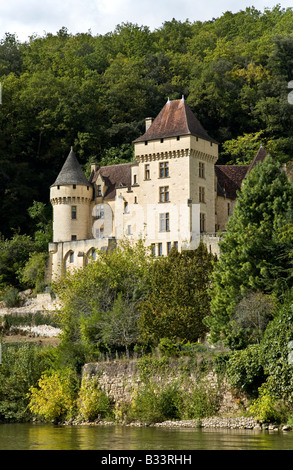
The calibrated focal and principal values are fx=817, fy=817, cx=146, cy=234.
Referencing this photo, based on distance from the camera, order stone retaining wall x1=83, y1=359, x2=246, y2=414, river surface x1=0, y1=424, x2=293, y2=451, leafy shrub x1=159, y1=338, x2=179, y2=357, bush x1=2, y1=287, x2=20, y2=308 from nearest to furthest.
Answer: river surface x1=0, y1=424, x2=293, y2=451, stone retaining wall x1=83, y1=359, x2=246, y2=414, leafy shrub x1=159, y1=338, x2=179, y2=357, bush x1=2, y1=287, x2=20, y2=308

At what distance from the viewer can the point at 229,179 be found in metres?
64.8

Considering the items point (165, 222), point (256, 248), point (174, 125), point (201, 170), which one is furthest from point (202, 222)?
point (256, 248)

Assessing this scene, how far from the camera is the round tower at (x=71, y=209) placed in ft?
217

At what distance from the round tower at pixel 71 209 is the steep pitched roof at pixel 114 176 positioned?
5.76 ft

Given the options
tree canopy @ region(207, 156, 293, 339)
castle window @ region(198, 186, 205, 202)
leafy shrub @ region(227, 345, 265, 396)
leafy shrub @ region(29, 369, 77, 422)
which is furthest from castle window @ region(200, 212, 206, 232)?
leafy shrub @ region(227, 345, 265, 396)

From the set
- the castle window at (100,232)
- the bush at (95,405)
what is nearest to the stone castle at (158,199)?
the castle window at (100,232)

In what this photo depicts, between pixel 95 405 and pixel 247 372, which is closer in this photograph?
pixel 247 372

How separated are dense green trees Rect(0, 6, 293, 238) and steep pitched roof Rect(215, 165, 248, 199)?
789cm

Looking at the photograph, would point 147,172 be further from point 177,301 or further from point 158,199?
point 177,301

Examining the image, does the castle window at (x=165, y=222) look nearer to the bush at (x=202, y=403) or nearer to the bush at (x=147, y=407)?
the bush at (x=147, y=407)

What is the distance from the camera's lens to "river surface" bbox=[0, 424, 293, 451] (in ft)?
78.8

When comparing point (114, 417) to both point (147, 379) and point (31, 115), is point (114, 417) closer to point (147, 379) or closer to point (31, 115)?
point (147, 379)

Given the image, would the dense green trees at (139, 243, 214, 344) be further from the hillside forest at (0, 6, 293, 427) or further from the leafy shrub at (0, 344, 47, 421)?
the leafy shrub at (0, 344, 47, 421)

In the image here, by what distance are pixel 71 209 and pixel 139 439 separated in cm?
4087
